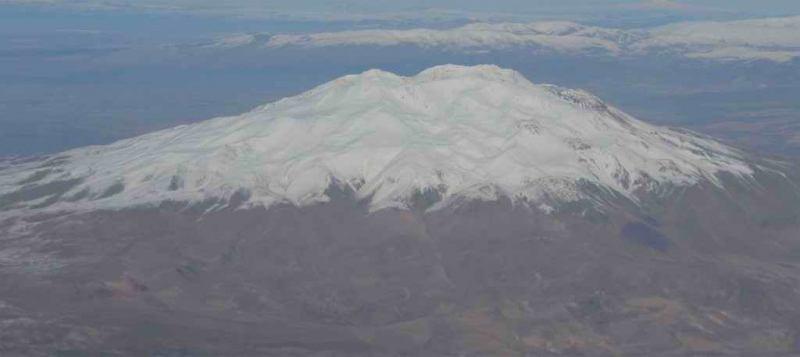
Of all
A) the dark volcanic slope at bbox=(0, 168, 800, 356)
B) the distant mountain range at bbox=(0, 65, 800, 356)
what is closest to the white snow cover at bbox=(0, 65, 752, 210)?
the distant mountain range at bbox=(0, 65, 800, 356)

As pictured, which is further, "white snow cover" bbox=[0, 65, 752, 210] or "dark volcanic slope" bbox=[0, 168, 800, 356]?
"white snow cover" bbox=[0, 65, 752, 210]

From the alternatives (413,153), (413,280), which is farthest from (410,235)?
(413,153)

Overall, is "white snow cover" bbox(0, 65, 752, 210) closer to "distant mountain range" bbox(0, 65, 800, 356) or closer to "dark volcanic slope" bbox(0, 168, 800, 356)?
"distant mountain range" bbox(0, 65, 800, 356)

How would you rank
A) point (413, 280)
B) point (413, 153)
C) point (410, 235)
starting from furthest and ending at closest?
point (413, 153)
point (410, 235)
point (413, 280)

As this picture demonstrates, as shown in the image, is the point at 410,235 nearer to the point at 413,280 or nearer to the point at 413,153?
the point at 413,280

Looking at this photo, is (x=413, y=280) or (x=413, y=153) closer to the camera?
(x=413, y=280)

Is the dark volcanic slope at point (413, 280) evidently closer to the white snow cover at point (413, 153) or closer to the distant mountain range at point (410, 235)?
the distant mountain range at point (410, 235)
